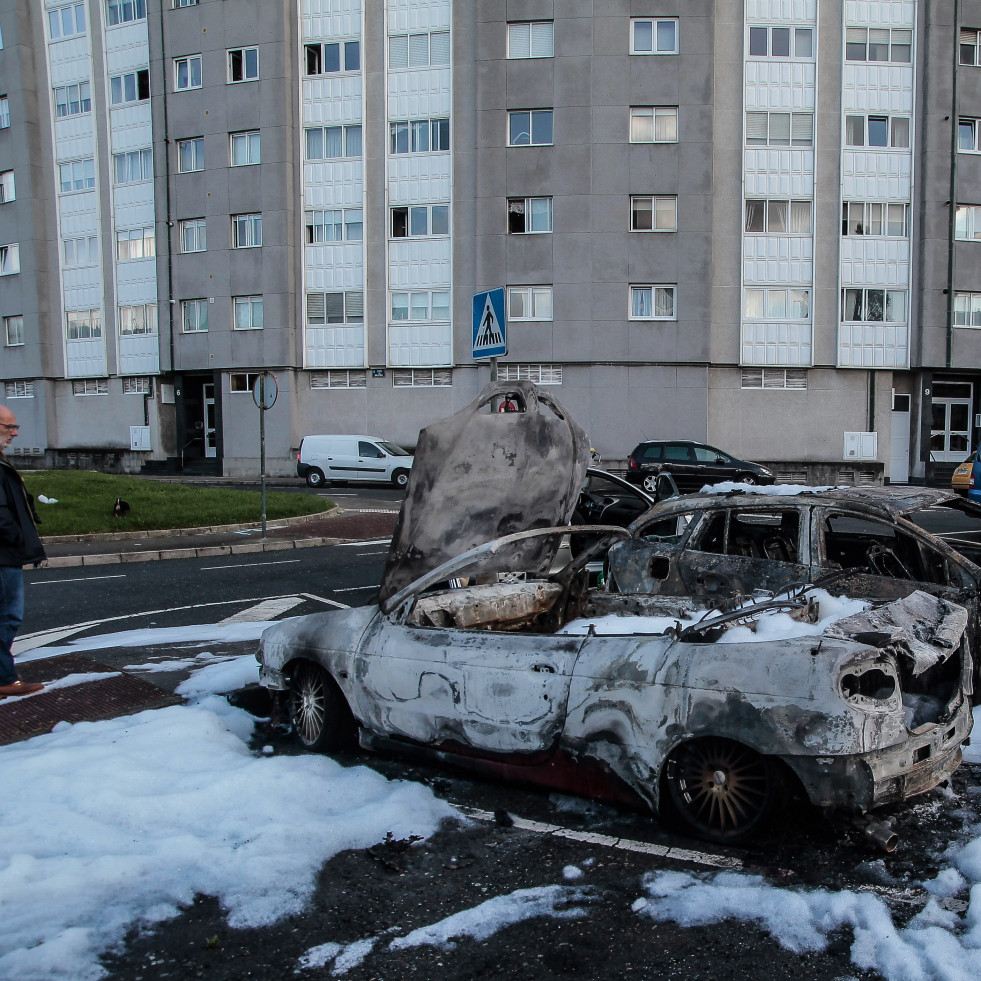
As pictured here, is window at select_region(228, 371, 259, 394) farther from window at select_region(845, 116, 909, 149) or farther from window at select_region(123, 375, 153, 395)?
window at select_region(845, 116, 909, 149)

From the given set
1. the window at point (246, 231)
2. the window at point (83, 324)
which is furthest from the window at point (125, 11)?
the window at point (83, 324)

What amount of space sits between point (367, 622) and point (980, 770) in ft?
10.8

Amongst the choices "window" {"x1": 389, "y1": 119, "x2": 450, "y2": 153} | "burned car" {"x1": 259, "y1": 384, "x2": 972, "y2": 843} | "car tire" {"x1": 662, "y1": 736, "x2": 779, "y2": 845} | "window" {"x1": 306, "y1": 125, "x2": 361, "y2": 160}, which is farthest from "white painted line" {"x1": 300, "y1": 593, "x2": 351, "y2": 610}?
"window" {"x1": 306, "y1": 125, "x2": 361, "y2": 160}

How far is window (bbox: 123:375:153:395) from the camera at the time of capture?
34562mm

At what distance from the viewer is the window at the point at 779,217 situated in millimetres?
29703

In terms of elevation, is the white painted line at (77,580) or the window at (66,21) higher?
the window at (66,21)

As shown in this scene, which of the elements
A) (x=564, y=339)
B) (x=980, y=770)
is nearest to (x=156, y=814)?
(x=980, y=770)

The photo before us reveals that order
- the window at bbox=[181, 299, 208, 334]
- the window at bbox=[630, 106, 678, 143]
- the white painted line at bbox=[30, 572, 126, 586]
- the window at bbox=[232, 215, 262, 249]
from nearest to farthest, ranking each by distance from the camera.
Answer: the white painted line at bbox=[30, 572, 126, 586] → the window at bbox=[630, 106, 678, 143] → the window at bbox=[232, 215, 262, 249] → the window at bbox=[181, 299, 208, 334]

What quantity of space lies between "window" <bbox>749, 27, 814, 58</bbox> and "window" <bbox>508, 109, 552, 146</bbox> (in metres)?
7.37

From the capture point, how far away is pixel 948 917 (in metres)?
3.06

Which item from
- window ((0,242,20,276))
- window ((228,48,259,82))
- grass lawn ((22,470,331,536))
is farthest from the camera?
window ((0,242,20,276))

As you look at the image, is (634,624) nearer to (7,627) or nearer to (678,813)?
(678,813)

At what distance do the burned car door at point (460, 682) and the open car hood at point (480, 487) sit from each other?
96cm

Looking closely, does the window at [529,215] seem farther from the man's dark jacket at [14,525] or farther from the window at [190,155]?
the man's dark jacket at [14,525]
